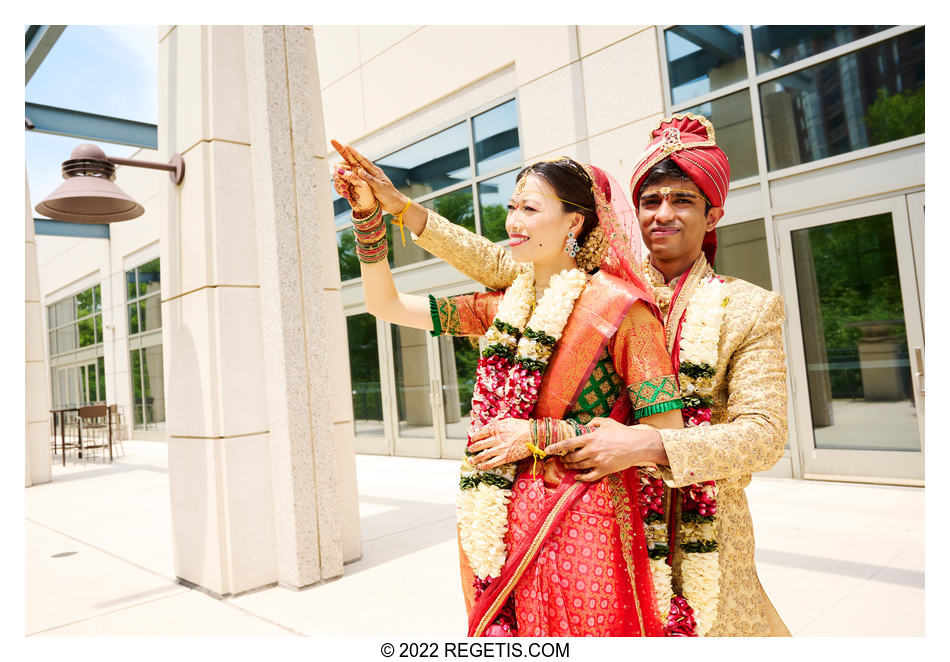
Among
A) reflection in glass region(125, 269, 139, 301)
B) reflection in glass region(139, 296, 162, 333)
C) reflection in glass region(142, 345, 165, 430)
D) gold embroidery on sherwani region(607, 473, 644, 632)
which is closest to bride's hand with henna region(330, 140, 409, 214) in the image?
gold embroidery on sherwani region(607, 473, 644, 632)

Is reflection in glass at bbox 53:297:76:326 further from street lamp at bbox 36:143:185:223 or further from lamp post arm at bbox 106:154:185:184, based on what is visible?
lamp post arm at bbox 106:154:185:184

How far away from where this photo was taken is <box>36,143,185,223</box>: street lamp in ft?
12.7

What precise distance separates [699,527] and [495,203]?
7.52m

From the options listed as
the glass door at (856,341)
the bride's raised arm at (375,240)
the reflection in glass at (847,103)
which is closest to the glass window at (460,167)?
the reflection in glass at (847,103)

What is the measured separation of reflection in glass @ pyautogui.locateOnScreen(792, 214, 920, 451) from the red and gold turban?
5.11m

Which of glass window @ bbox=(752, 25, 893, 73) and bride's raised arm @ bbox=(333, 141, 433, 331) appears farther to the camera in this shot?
glass window @ bbox=(752, 25, 893, 73)

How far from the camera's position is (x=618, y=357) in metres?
1.50

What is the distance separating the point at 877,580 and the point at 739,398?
3.03 meters

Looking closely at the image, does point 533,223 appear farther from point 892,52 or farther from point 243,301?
point 892,52

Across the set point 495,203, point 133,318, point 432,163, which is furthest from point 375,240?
point 133,318

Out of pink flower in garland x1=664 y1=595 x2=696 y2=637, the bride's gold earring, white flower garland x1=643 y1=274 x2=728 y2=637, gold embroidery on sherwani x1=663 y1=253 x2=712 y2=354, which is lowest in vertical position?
pink flower in garland x1=664 y1=595 x2=696 y2=637

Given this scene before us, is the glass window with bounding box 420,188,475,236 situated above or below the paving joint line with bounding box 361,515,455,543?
above

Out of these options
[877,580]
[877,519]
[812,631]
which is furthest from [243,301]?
[877,519]

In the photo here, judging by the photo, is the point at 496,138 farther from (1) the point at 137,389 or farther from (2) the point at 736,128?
(1) the point at 137,389
